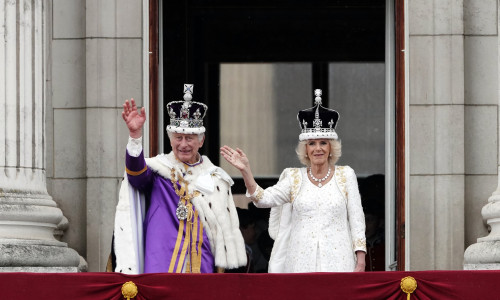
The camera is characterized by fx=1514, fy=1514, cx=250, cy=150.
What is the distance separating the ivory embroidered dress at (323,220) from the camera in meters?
12.1

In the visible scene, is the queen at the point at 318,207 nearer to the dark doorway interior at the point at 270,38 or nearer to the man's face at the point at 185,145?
the man's face at the point at 185,145

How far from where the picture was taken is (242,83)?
18.6m

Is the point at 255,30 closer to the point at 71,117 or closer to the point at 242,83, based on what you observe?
the point at 242,83

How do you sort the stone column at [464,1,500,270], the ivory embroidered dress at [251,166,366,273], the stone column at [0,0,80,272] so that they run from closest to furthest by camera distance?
1. the ivory embroidered dress at [251,166,366,273]
2. the stone column at [0,0,80,272]
3. the stone column at [464,1,500,270]

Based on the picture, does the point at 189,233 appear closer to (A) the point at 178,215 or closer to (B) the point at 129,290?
(A) the point at 178,215

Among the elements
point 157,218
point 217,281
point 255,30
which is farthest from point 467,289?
point 255,30

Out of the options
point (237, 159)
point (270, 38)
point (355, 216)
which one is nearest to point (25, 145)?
point (237, 159)

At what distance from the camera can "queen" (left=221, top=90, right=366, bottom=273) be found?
12.1m

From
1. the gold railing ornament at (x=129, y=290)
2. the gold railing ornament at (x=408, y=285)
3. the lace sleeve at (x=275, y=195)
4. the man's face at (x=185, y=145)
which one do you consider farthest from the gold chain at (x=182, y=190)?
the gold railing ornament at (x=408, y=285)

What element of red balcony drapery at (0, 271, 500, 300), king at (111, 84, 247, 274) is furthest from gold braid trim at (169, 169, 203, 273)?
red balcony drapery at (0, 271, 500, 300)

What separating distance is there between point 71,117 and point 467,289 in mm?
4874

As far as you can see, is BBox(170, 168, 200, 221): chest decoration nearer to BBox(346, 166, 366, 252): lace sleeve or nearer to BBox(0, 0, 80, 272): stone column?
BBox(346, 166, 366, 252): lace sleeve

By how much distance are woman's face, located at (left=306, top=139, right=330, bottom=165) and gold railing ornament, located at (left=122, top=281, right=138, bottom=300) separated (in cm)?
213

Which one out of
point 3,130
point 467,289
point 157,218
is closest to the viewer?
point 467,289
